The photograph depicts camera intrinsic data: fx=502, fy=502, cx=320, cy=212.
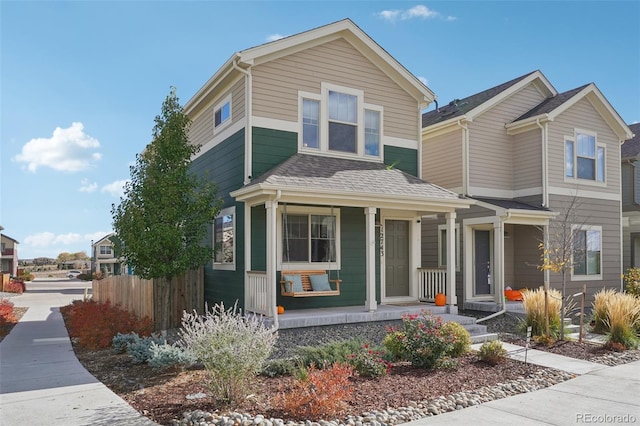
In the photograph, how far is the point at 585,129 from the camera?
16391 mm

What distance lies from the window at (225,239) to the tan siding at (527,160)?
30.8 feet

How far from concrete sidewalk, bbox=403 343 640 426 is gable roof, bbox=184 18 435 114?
8011mm

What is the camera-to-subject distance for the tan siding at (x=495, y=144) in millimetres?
15312

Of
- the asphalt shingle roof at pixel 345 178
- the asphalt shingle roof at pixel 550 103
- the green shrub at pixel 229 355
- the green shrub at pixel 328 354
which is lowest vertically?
the green shrub at pixel 328 354

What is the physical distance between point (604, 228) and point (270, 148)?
1205 cm

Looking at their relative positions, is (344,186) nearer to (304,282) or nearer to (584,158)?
(304,282)

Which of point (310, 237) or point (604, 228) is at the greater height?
point (604, 228)

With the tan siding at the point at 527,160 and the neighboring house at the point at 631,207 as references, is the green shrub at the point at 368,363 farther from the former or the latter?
the neighboring house at the point at 631,207

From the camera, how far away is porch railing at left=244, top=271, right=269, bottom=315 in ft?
33.1

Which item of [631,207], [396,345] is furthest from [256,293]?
[631,207]

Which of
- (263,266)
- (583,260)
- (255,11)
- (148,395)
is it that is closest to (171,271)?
(263,266)

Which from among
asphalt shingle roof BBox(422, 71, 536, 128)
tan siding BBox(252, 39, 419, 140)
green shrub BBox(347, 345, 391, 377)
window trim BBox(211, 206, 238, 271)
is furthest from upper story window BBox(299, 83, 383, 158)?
green shrub BBox(347, 345, 391, 377)

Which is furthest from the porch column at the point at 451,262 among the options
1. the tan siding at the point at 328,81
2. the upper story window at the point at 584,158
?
the upper story window at the point at 584,158

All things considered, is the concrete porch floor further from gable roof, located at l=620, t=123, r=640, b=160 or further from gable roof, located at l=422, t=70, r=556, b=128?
gable roof, located at l=620, t=123, r=640, b=160
